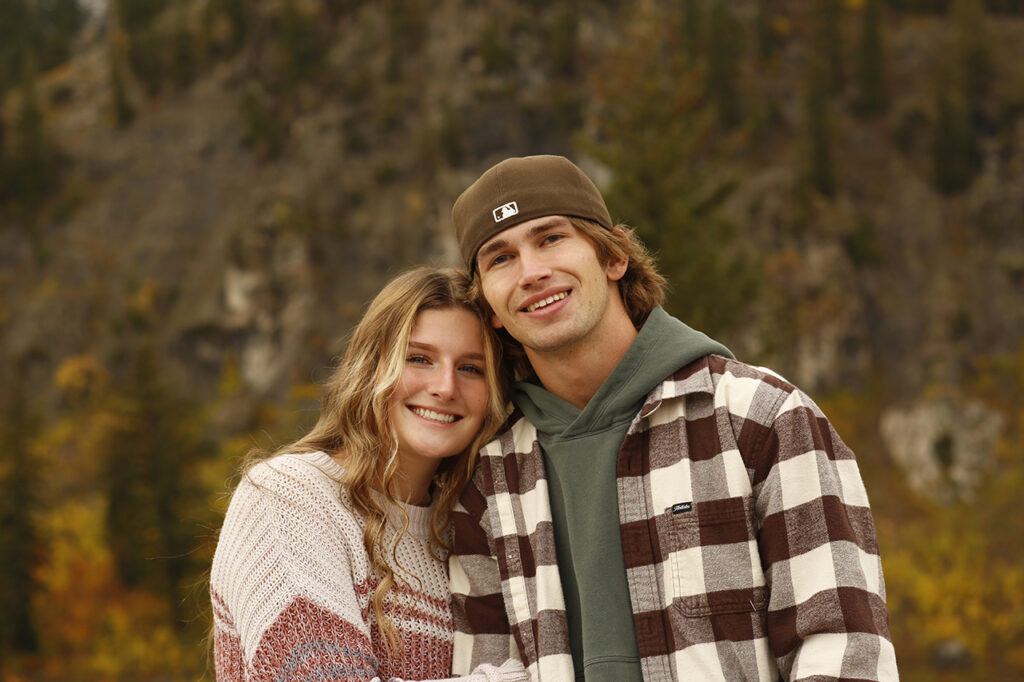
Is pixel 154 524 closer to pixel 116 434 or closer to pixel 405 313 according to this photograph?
pixel 116 434

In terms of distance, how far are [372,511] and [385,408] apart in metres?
0.37

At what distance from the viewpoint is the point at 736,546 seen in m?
2.56

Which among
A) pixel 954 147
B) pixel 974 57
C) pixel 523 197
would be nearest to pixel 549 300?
pixel 523 197

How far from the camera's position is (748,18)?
39469 mm

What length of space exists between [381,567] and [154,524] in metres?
24.5

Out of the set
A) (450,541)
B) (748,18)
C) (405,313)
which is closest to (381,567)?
(450,541)

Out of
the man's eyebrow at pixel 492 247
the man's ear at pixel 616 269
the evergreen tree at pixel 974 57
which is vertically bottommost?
the man's ear at pixel 616 269

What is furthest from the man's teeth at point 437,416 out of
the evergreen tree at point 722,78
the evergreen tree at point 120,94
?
the evergreen tree at point 120,94

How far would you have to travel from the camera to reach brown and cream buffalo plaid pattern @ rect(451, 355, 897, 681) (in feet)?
7.89

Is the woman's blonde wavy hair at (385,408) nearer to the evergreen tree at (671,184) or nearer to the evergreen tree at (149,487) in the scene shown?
the evergreen tree at (671,184)

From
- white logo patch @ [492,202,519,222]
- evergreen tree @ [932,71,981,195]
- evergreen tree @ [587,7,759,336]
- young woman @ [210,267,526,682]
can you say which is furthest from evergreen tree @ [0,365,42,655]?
evergreen tree @ [932,71,981,195]

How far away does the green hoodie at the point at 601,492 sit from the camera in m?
2.74

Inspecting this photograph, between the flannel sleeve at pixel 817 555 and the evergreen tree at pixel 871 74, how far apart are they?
36.2 meters

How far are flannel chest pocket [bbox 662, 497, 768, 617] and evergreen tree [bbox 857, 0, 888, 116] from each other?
36254 mm
